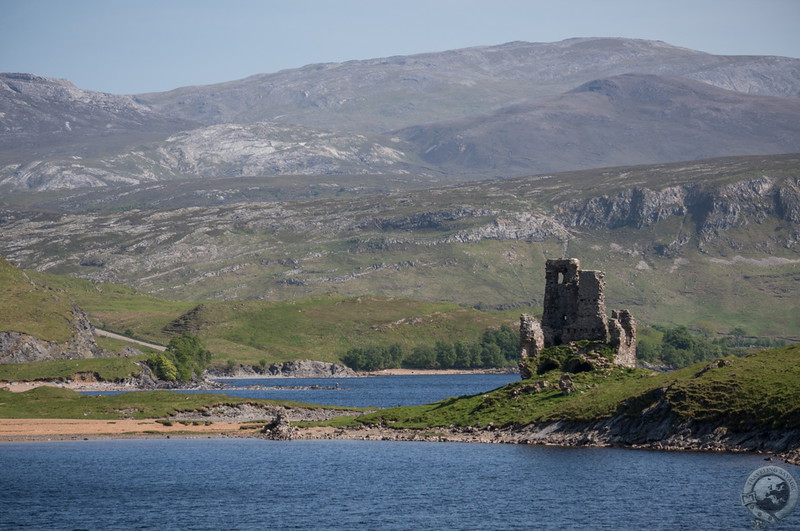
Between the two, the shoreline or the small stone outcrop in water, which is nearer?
the shoreline

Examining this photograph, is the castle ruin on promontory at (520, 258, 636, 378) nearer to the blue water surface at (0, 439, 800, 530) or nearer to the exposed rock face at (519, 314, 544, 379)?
the exposed rock face at (519, 314, 544, 379)

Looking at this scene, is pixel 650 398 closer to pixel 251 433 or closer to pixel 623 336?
pixel 623 336

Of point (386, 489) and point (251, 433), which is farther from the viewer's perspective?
point (251, 433)

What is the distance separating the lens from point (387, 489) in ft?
279

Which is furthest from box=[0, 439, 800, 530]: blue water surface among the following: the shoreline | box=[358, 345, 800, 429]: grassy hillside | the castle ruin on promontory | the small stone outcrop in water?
the castle ruin on promontory

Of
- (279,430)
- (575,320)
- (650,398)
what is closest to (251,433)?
(279,430)

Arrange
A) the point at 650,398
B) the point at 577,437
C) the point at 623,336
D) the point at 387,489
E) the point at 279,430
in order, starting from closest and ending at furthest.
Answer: the point at 387,489 → the point at 650,398 → the point at 577,437 → the point at 623,336 → the point at 279,430

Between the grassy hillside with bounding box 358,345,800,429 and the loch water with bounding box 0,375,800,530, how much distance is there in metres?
4.85

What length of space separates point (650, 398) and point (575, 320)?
19258mm

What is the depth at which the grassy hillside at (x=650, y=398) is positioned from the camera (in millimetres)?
92062

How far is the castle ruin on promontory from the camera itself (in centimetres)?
11675

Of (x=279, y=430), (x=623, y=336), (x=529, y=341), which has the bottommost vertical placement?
(x=279, y=430)

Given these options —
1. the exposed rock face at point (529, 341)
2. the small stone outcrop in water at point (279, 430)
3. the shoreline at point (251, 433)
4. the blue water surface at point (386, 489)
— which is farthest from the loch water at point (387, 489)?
the small stone outcrop in water at point (279, 430)

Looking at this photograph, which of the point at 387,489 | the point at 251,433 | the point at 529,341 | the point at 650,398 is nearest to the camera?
the point at 387,489
